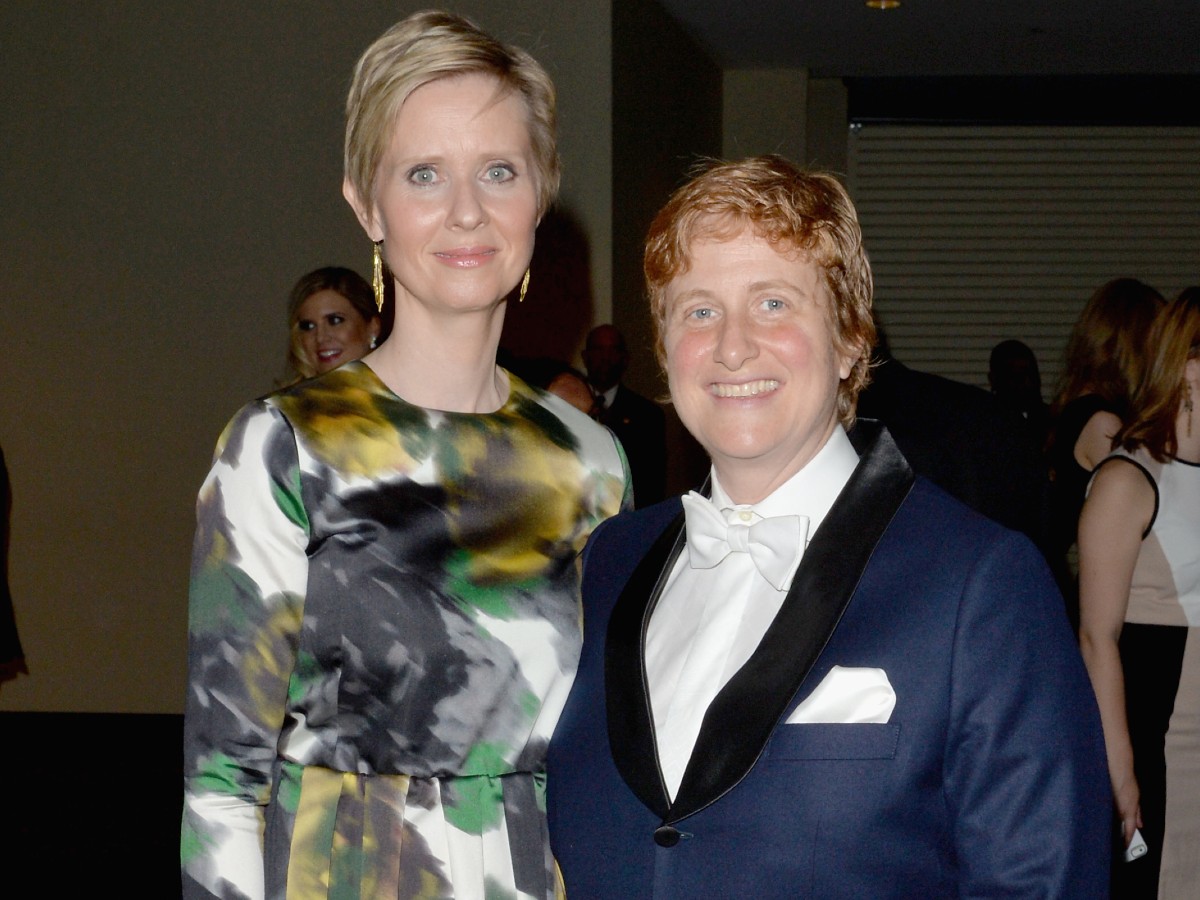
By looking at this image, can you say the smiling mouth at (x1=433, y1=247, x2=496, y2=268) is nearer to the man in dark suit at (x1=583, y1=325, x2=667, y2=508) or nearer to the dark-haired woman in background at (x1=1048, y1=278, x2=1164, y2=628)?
the dark-haired woman in background at (x1=1048, y1=278, x2=1164, y2=628)

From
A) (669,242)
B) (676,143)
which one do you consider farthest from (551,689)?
(676,143)

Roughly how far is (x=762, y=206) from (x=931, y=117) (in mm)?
9740

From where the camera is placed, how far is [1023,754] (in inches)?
48.2

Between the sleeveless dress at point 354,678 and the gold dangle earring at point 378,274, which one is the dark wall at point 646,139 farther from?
the sleeveless dress at point 354,678

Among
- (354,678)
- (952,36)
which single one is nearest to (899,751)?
(354,678)

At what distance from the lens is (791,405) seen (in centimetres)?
145

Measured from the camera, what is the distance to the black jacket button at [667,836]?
1345 mm

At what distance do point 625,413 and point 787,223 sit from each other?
5.15 m

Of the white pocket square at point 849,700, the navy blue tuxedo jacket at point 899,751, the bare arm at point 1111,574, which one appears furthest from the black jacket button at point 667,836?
the bare arm at point 1111,574

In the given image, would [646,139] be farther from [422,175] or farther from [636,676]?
[636,676]

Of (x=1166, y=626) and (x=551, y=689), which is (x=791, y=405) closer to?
(x=551, y=689)

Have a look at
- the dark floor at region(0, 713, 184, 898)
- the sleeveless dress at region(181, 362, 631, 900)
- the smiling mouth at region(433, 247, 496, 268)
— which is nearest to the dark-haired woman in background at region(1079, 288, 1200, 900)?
the sleeveless dress at region(181, 362, 631, 900)

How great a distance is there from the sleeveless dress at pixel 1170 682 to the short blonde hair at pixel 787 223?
1.73 metres

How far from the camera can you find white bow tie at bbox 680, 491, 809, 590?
142 cm
